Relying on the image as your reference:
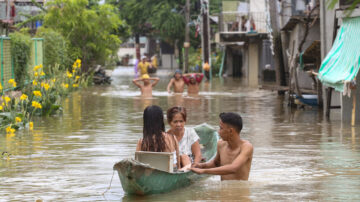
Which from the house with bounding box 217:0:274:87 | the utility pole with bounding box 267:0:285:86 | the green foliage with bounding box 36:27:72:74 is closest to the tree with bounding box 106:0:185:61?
the house with bounding box 217:0:274:87

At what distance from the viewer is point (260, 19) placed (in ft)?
144

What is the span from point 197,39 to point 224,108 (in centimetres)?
Result: 4082

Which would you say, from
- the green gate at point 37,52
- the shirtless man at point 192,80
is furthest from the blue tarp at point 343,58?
Result: the green gate at point 37,52

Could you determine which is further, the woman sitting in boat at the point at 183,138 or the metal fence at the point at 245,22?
the metal fence at the point at 245,22

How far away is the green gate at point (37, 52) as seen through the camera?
25.3 metres

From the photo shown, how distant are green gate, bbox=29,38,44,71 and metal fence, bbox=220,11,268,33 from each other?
16649 mm

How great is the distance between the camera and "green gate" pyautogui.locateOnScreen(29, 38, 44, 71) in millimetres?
25342

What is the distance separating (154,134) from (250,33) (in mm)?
32532

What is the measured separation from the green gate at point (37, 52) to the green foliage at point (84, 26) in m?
7.48

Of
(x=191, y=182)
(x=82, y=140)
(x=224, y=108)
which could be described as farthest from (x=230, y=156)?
(x=224, y=108)

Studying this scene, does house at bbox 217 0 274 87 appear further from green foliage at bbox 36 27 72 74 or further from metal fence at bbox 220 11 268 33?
green foliage at bbox 36 27 72 74

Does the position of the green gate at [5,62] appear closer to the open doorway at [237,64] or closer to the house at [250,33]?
the house at [250,33]

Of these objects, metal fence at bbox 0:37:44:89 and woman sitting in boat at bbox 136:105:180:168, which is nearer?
woman sitting in boat at bbox 136:105:180:168

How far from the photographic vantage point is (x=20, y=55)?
21.1m
